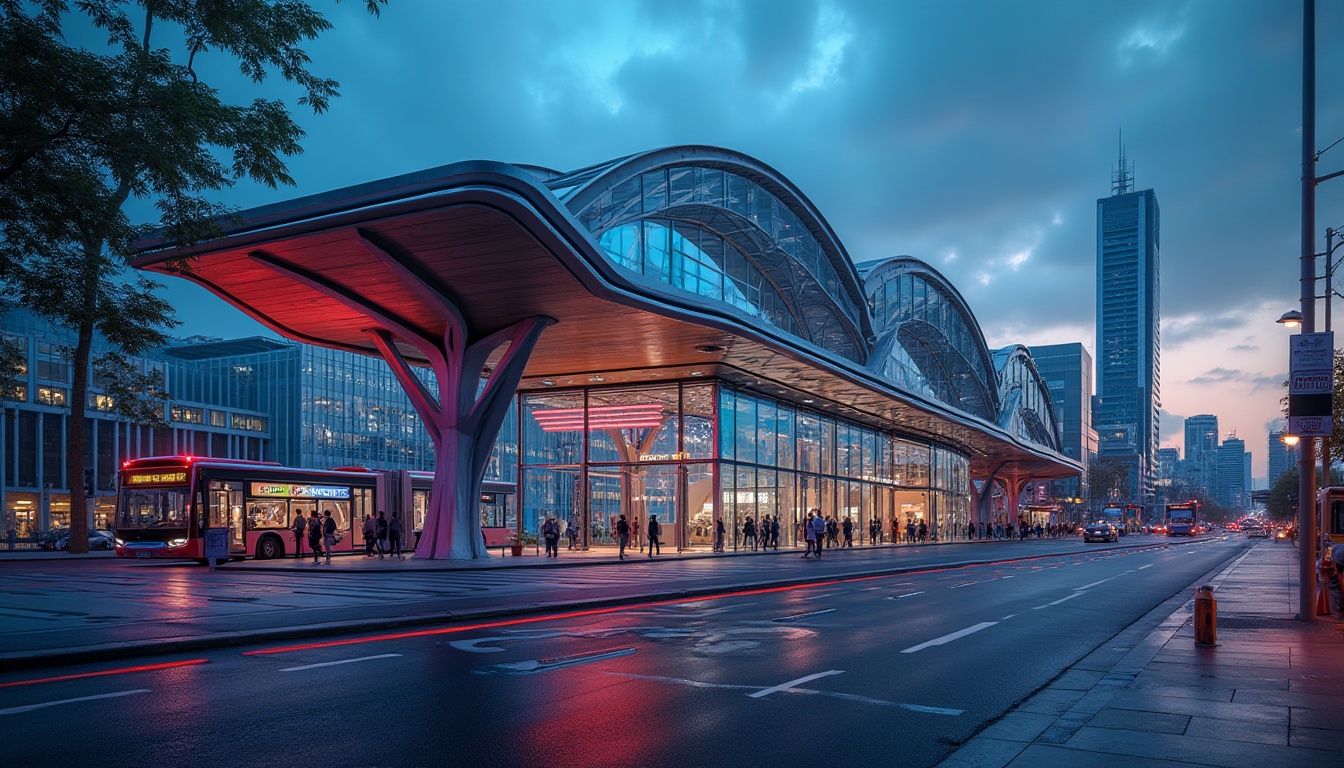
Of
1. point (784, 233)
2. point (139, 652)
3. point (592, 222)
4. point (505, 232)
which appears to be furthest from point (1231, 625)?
point (784, 233)

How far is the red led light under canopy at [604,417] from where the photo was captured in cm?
4588

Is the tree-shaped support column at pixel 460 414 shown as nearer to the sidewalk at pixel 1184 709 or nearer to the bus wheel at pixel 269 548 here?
the bus wheel at pixel 269 548

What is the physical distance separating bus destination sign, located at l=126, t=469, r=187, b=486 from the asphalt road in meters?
21.5

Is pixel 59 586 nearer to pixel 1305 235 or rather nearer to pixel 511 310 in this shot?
pixel 511 310

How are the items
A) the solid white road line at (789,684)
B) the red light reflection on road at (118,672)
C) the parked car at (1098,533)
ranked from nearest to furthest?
1. the solid white road line at (789,684)
2. the red light reflection on road at (118,672)
3. the parked car at (1098,533)

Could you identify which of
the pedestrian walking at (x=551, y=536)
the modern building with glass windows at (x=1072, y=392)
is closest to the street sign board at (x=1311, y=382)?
the pedestrian walking at (x=551, y=536)

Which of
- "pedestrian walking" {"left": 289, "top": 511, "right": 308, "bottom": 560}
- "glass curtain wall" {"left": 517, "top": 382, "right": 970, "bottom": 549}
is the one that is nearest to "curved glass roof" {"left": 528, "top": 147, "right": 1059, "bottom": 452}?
"glass curtain wall" {"left": 517, "top": 382, "right": 970, "bottom": 549}

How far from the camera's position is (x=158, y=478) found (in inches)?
1280

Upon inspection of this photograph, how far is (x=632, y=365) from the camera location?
4475 cm

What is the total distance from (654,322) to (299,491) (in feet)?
45.9

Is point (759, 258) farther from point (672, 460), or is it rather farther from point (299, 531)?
point (299, 531)

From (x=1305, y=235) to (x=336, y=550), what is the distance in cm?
3333

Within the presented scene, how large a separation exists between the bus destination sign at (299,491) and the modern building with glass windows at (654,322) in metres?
5.48

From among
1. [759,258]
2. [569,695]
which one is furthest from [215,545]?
[759,258]
